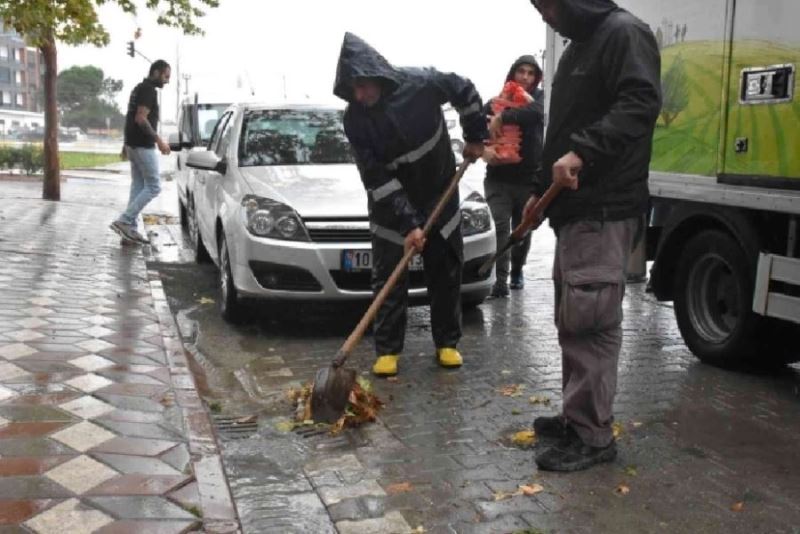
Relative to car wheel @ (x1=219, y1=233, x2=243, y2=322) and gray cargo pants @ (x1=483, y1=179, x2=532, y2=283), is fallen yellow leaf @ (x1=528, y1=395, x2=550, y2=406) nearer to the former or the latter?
car wheel @ (x1=219, y1=233, x2=243, y2=322)

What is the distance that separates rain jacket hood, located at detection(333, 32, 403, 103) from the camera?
15.4ft

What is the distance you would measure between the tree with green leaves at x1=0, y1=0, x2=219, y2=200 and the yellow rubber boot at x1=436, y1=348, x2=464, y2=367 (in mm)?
7906

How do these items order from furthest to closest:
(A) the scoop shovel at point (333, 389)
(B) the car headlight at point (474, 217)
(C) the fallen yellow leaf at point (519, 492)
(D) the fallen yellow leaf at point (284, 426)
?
(B) the car headlight at point (474, 217), (D) the fallen yellow leaf at point (284, 426), (A) the scoop shovel at point (333, 389), (C) the fallen yellow leaf at point (519, 492)

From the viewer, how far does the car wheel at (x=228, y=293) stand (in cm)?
650

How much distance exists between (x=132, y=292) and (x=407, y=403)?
3.37m

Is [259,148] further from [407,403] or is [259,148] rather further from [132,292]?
[407,403]

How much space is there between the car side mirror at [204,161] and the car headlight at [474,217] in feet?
6.43

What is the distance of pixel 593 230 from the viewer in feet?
12.0

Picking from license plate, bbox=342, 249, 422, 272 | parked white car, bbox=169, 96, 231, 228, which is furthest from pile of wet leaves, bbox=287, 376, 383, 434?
parked white car, bbox=169, 96, 231, 228

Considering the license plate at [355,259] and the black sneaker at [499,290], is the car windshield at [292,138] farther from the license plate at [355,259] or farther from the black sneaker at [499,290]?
the black sneaker at [499,290]

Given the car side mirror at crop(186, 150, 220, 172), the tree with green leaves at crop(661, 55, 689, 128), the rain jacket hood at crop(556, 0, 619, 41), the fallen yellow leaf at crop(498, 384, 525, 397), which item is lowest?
the fallen yellow leaf at crop(498, 384, 525, 397)

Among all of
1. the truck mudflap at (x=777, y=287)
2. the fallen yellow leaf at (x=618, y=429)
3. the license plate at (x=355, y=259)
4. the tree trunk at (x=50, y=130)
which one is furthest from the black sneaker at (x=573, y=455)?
the tree trunk at (x=50, y=130)

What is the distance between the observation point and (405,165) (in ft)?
16.8

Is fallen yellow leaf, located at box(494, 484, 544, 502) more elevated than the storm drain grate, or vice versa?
fallen yellow leaf, located at box(494, 484, 544, 502)
